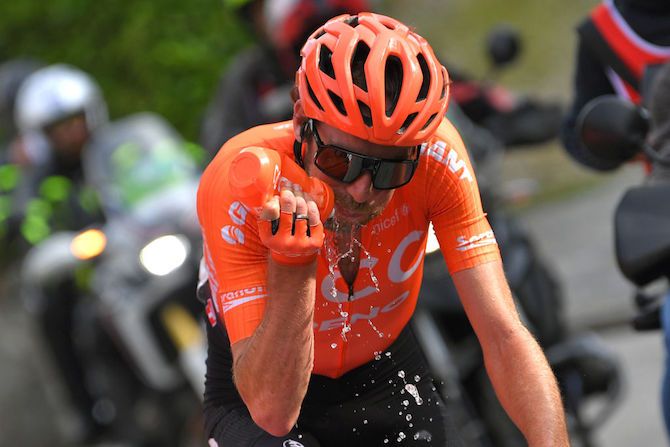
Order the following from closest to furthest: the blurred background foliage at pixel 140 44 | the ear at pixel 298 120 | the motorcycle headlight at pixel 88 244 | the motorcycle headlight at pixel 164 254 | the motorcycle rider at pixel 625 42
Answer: the ear at pixel 298 120 < the motorcycle rider at pixel 625 42 < the motorcycle headlight at pixel 88 244 < the motorcycle headlight at pixel 164 254 < the blurred background foliage at pixel 140 44

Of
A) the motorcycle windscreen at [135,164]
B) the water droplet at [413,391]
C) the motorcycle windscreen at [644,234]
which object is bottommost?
the motorcycle windscreen at [135,164]

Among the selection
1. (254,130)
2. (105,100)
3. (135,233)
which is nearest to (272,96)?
(135,233)

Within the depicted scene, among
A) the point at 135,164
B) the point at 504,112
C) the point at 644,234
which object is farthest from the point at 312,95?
the point at 135,164

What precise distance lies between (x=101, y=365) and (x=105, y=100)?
4116 mm

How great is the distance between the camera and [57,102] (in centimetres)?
805

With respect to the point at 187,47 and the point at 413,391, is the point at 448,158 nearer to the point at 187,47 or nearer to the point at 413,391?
the point at 413,391

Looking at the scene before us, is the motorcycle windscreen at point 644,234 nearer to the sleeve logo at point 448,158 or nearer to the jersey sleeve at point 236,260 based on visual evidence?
the sleeve logo at point 448,158

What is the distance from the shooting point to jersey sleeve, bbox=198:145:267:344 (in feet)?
10.6

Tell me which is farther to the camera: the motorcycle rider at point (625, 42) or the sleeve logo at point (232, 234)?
the motorcycle rider at point (625, 42)

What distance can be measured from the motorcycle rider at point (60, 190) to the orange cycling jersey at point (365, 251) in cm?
410

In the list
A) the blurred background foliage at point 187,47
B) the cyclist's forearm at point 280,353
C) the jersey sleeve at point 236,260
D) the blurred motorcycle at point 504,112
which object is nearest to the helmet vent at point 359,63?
the jersey sleeve at point 236,260

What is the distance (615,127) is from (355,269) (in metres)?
1.45

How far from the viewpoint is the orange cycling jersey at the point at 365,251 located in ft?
10.7

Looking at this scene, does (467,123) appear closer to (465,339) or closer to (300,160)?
(465,339)
